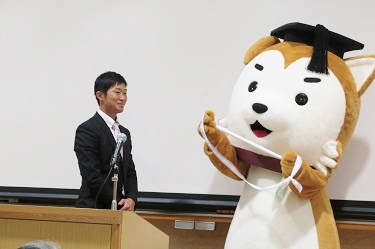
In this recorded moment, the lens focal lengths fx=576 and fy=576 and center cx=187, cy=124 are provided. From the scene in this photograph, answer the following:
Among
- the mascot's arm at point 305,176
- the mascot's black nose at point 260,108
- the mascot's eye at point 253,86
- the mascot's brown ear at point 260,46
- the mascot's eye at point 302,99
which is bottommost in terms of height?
the mascot's arm at point 305,176

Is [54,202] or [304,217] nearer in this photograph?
[304,217]

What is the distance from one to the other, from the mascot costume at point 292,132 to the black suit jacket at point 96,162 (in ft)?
1.30

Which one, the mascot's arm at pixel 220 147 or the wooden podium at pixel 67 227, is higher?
the mascot's arm at pixel 220 147

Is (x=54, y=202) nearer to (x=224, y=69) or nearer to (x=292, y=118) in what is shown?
(x=224, y=69)

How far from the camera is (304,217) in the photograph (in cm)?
209

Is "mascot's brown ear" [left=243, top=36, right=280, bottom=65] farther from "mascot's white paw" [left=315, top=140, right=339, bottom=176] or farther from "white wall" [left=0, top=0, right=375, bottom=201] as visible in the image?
"mascot's white paw" [left=315, top=140, right=339, bottom=176]

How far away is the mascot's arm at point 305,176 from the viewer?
195cm

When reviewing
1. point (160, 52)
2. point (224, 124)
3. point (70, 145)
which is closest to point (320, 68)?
point (224, 124)

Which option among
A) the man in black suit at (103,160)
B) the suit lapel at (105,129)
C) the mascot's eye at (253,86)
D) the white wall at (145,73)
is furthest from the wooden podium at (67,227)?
the white wall at (145,73)

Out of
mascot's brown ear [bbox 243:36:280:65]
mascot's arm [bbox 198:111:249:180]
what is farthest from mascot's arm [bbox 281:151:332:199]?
mascot's brown ear [bbox 243:36:280:65]

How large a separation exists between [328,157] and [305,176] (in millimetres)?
166

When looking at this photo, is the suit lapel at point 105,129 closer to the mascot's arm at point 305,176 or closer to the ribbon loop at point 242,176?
the ribbon loop at point 242,176

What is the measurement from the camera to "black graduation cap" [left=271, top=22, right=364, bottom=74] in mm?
2120

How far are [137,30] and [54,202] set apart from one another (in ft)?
3.05
